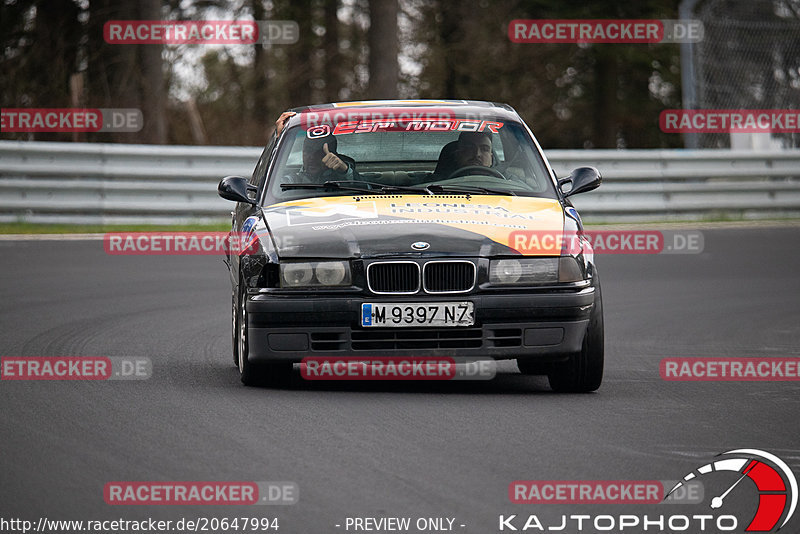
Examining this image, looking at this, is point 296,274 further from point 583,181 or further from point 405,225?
point 583,181

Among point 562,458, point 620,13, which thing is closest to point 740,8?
point 620,13

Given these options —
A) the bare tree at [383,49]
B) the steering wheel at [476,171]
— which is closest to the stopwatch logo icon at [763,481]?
the steering wheel at [476,171]

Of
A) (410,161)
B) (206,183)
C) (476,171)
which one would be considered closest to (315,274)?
(476,171)

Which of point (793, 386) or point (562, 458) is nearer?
point (562, 458)

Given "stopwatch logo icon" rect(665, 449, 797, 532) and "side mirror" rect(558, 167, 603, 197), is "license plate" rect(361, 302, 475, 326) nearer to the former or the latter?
"side mirror" rect(558, 167, 603, 197)

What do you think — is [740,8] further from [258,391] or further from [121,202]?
[258,391]

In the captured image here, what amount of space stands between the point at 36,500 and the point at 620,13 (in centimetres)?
3161

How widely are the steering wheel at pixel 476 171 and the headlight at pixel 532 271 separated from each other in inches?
46.8

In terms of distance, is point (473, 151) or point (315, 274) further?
point (473, 151)

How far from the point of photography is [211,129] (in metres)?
29.2

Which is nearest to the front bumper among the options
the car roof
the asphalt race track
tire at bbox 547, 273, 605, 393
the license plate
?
the license plate

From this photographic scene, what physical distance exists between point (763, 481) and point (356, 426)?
6.24 feet

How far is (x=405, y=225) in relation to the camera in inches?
300

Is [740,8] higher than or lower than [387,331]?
higher
